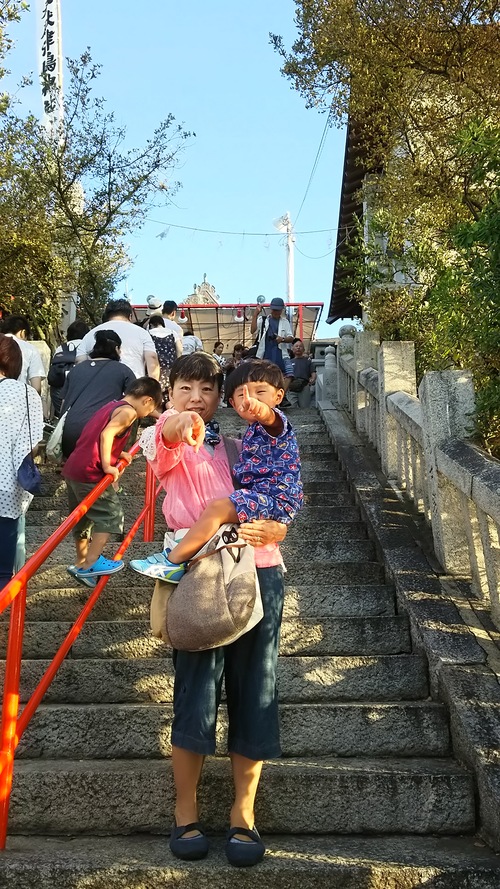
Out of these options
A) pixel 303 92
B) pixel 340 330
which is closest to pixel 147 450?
pixel 303 92

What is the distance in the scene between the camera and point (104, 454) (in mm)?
4770

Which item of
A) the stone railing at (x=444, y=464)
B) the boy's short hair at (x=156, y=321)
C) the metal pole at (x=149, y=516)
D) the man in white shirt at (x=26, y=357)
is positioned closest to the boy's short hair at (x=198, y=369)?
the stone railing at (x=444, y=464)

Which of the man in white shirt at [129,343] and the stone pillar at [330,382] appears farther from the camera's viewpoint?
the stone pillar at [330,382]

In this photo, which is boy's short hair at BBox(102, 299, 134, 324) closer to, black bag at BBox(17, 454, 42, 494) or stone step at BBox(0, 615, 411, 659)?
black bag at BBox(17, 454, 42, 494)

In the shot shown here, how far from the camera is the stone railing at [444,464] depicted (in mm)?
3867

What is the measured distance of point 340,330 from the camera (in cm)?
1316

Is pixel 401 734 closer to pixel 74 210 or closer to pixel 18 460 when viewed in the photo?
pixel 18 460

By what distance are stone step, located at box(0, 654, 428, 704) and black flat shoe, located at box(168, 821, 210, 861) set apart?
40.5 inches

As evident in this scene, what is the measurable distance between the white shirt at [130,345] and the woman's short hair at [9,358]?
6.77 feet

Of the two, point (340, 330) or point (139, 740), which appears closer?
point (139, 740)

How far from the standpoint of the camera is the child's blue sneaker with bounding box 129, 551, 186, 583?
2.79 m

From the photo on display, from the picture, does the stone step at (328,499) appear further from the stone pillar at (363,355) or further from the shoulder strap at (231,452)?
the shoulder strap at (231,452)

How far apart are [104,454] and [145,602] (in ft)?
2.75

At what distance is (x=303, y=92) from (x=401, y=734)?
8.01m
